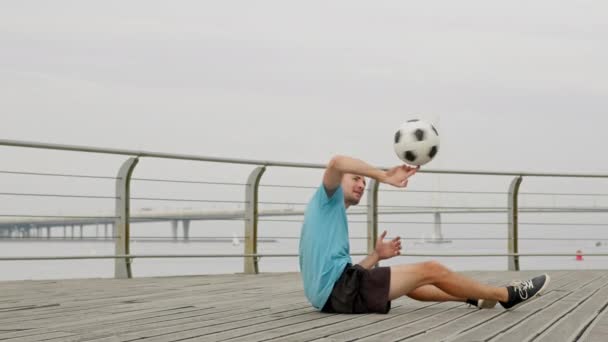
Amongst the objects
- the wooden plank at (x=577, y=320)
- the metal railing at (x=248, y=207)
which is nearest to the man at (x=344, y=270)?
the wooden plank at (x=577, y=320)

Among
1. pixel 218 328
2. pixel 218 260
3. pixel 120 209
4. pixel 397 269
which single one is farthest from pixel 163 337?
pixel 218 260

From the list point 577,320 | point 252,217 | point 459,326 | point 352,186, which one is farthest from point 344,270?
point 252,217

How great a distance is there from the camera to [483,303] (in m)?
4.79

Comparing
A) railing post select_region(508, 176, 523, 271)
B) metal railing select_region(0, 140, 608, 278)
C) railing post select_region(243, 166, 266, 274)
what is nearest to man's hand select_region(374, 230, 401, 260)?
metal railing select_region(0, 140, 608, 278)

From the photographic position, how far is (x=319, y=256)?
4.42 m

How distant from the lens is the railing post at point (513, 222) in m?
9.23

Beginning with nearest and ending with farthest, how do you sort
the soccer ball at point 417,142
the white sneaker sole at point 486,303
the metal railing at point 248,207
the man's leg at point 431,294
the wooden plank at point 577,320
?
the wooden plank at point 577,320 < the soccer ball at point 417,142 < the white sneaker sole at point 486,303 < the man's leg at point 431,294 < the metal railing at point 248,207

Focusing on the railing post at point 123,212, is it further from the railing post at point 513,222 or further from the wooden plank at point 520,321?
the railing post at point 513,222

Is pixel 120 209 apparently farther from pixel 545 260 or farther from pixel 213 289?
pixel 545 260

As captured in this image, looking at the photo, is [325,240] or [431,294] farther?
[431,294]

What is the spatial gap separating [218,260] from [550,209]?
4.08 metres

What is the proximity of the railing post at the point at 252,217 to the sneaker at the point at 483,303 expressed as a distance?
144 inches

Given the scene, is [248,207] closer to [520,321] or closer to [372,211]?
[372,211]

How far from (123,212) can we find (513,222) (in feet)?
14.6
